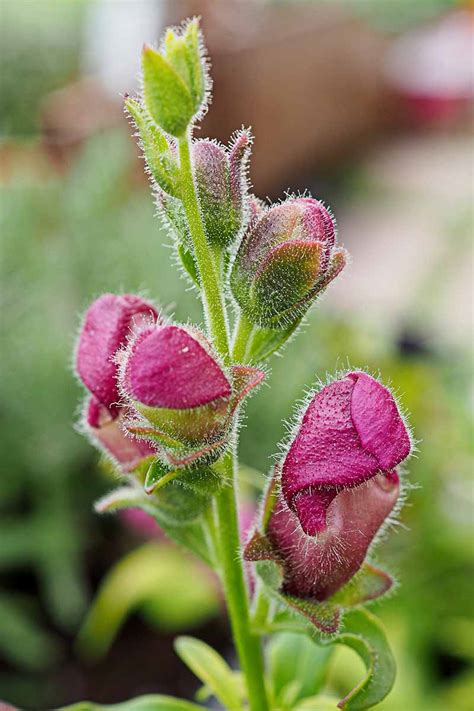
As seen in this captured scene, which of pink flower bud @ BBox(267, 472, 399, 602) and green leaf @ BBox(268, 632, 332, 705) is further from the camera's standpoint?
green leaf @ BBox(268, 632, 332, 705)

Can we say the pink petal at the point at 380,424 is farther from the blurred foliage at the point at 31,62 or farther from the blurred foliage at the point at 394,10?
the blurred foliage at the point at 394,10

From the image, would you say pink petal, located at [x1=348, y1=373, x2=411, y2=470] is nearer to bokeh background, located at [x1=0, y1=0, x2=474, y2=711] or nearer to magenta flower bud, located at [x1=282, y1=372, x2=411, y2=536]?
magenta flower bud, located at [x1=282, y1=372, x2=411, y2=536]

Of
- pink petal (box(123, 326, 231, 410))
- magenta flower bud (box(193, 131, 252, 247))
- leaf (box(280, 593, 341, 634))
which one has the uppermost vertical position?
magenta flower bud (box(193, 131, 252, 247))

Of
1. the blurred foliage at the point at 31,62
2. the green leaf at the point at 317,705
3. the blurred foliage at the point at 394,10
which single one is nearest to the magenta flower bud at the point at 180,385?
the green leaf at the point at 317,705

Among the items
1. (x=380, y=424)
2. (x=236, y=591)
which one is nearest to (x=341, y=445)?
(x=380, y=424)

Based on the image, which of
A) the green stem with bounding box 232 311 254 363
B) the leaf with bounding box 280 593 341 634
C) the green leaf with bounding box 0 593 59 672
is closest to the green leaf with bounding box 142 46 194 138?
the green stem with bounding box 232 311 254 363

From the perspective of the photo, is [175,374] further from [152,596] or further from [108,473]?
[152,596]
